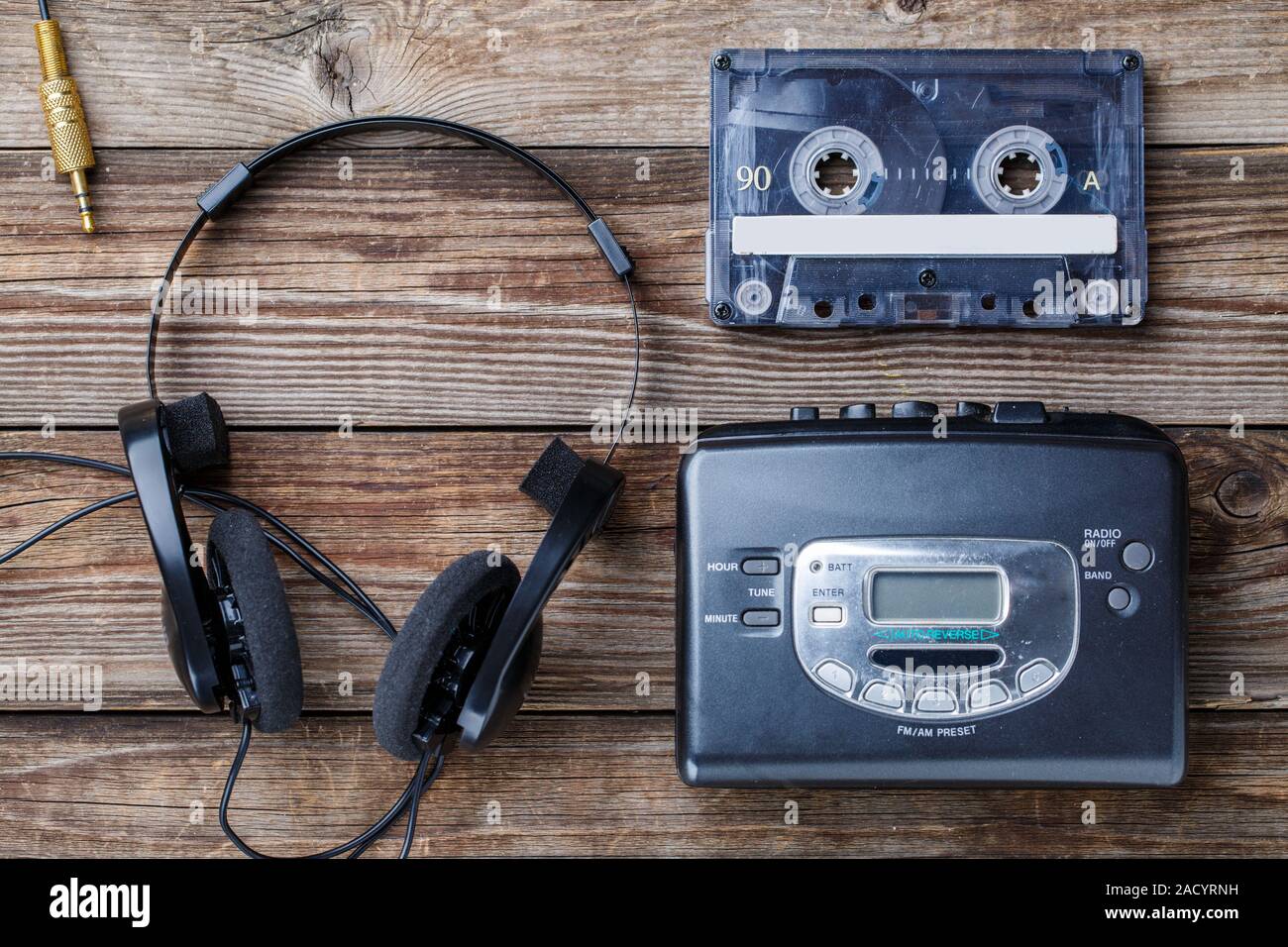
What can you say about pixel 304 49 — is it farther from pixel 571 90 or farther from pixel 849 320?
pixel 849 320

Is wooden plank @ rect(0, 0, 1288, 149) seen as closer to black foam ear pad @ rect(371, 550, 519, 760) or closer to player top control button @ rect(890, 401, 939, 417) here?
player top control button @ rect(890, 401, 939, 417)

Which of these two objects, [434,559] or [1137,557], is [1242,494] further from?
[434,559]

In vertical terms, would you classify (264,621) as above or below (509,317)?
below

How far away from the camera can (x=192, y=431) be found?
2.75ft

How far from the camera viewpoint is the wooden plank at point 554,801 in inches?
35.4

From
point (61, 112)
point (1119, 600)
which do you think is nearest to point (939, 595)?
point (1119, 600)

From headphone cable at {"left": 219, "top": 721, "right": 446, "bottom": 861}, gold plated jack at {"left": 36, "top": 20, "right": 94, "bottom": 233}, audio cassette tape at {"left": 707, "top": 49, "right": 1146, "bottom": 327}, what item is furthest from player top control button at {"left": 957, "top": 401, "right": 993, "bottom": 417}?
gold plated jack at {"left": 36, "top": 20, "right": 94, "bottom": 233}

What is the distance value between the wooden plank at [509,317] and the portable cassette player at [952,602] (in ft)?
0.50

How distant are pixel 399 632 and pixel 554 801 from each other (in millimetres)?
245

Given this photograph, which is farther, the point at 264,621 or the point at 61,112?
the point at 61,112

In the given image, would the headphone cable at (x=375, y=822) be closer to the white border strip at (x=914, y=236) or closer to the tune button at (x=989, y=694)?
the tune button at (x=989, y=694)

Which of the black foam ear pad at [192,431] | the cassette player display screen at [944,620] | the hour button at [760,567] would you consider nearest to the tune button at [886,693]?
the cassette player display screen at [944,620]

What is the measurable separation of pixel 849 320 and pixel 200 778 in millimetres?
714

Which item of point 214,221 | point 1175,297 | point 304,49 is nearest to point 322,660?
point 214,221
